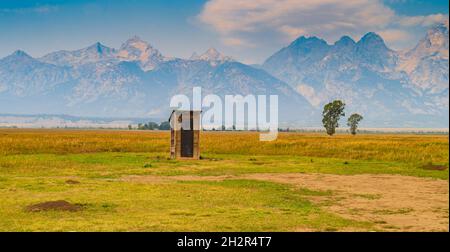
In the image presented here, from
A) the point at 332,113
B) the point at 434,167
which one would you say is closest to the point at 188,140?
the point at 434,167

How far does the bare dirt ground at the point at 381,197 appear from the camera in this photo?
54.9 feet

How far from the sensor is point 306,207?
19.5 meters

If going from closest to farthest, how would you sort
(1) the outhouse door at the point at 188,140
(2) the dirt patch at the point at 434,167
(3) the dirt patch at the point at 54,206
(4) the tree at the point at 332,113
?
(3) the dirt patch at the point at 54,206 → (2) the dirt patch at the point at 434,167 → (1) the outhouse door at the point at 188,140 → (4) the tree at the point at 332,113

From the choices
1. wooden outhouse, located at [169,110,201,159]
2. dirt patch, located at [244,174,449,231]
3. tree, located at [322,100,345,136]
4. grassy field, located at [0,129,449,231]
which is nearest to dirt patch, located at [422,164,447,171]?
grassy field, located at [0,129,449,231]

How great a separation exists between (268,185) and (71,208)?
1172 cm

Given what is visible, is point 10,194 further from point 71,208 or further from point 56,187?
point 71,208

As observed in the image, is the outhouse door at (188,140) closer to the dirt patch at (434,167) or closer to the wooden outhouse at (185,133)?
the wooden outhouse at (185,133)

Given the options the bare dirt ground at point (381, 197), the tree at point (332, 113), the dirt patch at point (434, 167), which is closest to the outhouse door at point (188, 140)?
the bare dirt ground at point (381, 197)

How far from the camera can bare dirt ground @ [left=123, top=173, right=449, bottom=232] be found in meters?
16.7

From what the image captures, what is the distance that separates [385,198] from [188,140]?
92.0 feet

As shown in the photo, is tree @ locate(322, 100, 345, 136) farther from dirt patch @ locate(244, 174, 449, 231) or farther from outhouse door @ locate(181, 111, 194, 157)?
dirt patch @ locate(244, 174, 449, 231)

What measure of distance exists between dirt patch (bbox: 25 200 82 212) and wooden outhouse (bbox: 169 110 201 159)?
28861 mm
